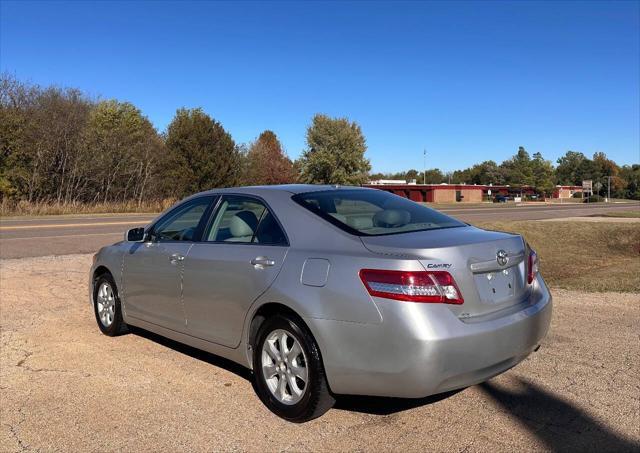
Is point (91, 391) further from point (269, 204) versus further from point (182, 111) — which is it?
point (182, 111)

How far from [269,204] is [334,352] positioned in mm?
1391

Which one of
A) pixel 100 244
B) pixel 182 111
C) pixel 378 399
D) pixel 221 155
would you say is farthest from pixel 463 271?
pixel 182 111

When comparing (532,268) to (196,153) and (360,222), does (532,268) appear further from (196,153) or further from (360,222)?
(196,153)

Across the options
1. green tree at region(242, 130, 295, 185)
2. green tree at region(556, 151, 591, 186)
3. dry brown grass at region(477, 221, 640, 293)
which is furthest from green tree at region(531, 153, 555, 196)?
dry brown grass at region(477, 221, 640, 293)

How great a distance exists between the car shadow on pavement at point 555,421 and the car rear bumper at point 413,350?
1.54ft

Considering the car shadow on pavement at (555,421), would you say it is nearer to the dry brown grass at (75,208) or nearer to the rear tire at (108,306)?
the rear tire at (108,306)

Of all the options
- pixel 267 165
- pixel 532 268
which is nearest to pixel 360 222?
pixel 532 268

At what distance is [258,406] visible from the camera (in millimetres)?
3994

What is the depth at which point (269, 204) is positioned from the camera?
169 inches

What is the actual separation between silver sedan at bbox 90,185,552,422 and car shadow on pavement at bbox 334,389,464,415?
423 mm

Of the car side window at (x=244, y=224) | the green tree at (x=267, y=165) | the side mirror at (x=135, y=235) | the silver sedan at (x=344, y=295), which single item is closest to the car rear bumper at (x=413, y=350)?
the silver sedan at (x=344, y=295)

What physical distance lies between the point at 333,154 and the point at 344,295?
5549cm

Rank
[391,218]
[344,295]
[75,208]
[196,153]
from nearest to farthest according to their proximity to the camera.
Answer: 1. [344,295]
2. [391,218]
3. [75,208]
4. [196,153]

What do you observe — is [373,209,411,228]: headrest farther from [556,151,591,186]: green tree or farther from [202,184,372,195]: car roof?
[556,151,591,186]: green tree
